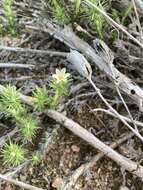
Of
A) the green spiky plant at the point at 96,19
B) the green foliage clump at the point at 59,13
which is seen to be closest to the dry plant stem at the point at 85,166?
the green spiky plant at the point at 96,19

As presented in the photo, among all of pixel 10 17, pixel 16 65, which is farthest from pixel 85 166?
pixel 10 17

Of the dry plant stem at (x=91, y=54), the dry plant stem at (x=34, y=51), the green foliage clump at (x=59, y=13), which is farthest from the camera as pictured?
the dry plant stem at (x=34, y=51)

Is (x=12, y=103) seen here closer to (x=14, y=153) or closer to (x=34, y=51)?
(x=14, y=153)

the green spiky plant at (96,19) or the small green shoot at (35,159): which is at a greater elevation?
the green spiky plant at (96,19)

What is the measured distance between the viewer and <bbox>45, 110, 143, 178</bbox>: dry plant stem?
1825 millimetres

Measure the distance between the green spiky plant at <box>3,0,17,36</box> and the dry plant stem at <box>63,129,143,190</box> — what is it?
73 cm

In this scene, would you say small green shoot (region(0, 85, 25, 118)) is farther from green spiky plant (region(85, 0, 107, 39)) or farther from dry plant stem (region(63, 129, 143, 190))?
green spiky plant (region(85, 0, 107, 39))

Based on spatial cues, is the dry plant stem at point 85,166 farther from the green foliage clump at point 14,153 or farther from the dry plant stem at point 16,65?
the dry plant stem at point 16,65

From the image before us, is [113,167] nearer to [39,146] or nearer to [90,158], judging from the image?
[90,158]

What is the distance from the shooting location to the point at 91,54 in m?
1.98

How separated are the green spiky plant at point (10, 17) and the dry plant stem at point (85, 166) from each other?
727 millimetres

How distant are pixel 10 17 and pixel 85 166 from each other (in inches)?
30.5

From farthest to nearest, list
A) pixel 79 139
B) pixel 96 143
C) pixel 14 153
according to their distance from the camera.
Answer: pixel 79 139 < pixel 96 143 < pixel 14 153

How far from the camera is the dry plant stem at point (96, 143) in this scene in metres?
1.83
